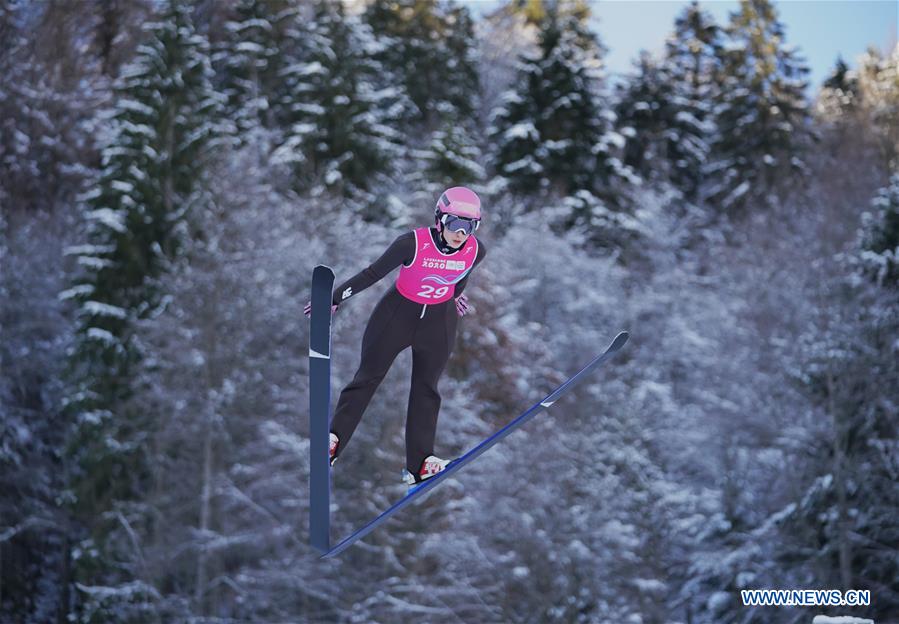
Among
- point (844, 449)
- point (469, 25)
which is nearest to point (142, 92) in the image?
point (469, 25)

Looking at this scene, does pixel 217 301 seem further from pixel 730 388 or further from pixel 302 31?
pixel 302 31

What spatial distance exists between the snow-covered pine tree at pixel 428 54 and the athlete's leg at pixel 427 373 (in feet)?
74.4

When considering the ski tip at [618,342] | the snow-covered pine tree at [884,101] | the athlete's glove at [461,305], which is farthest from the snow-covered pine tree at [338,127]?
the athlete's glove at [461,305]

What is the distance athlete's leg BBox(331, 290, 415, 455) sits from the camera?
195 inches

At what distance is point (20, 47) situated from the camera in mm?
27859

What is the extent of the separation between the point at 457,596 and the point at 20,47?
754 inches

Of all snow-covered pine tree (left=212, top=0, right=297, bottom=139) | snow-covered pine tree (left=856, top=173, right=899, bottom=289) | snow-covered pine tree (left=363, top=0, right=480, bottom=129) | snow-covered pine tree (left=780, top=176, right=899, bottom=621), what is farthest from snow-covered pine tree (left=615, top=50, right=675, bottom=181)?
snow-covered pine tree (left=780, top=176, right=899, bottom=621)

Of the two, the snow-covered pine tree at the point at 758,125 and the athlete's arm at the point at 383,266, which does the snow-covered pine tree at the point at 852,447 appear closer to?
the snow-covered pine tree at the point at 758,125

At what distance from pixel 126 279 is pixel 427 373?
1917 centimetres

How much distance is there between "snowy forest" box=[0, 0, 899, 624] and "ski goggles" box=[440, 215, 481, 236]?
13.4 meters

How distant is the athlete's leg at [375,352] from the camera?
16.3 ft

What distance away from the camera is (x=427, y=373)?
5105mm

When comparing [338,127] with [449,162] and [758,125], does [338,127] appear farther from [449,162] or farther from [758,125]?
[758,125]

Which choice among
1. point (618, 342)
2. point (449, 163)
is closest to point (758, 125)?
point (449, 163)
